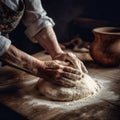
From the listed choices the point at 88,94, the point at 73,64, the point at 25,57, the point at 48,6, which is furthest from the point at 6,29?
the point at 48,6

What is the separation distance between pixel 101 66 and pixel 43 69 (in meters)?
0.80

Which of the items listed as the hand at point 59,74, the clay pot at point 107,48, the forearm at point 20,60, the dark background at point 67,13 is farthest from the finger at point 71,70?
the dark background at point 67,13

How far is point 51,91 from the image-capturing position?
6.68ft

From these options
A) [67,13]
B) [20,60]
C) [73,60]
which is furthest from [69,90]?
[67,13]

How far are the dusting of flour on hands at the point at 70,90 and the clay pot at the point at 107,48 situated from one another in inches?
19.9

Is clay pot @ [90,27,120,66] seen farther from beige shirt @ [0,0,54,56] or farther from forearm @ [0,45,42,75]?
forearm @ [0,45,42,75]

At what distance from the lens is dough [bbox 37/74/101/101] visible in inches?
78.6

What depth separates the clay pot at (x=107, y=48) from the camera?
2.55m

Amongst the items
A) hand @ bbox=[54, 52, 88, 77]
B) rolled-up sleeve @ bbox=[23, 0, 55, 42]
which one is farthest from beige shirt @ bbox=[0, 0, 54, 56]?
hand @ bbox=[54, 52, 88, 77]

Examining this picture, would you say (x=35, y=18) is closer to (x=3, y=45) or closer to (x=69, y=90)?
(x=3, y=45)

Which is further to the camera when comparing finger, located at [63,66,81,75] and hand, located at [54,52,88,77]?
hand, located at [54,52,88,77]

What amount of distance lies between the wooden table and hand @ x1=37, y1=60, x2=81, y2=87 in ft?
0.50

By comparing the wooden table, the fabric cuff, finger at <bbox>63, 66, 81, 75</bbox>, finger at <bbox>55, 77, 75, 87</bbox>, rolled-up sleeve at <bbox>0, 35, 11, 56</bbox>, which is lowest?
the wooden table

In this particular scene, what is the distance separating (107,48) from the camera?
2.57 m
